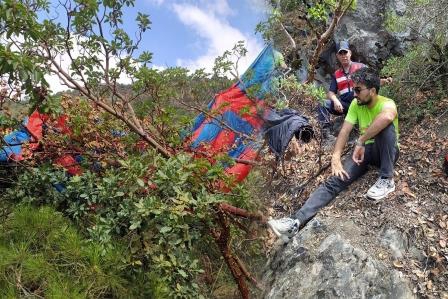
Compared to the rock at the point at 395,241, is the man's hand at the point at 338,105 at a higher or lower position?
higher

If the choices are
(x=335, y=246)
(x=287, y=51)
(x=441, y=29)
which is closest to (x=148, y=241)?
(x=335, y=246)

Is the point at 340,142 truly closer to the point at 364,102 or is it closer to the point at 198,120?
the point at 364,102

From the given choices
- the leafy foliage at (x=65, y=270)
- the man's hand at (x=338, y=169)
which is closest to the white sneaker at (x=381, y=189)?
the man's hand at (x=338, y=169)

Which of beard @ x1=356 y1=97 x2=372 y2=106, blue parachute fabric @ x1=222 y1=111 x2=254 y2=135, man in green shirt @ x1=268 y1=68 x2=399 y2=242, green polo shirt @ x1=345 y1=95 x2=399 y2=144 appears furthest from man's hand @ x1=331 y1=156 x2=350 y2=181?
blue parachute fabric @ x1=222 y1=111 x2=254 y2=135

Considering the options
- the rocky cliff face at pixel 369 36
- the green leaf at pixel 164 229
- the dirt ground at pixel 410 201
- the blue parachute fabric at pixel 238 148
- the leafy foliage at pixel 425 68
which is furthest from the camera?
the rocky cliff face at pixel 369 36

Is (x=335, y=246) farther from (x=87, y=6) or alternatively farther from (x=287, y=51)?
(x=287, y=51)

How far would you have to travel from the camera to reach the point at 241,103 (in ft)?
16.1

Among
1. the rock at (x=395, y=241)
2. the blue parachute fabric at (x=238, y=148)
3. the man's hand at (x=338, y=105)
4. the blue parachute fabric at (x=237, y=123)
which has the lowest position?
the rock at (x=395, y=241)

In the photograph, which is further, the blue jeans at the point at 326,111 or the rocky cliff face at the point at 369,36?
the rocky cliff face at the point at 369,36

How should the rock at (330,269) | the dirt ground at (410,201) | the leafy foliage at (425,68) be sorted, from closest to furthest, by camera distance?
the rock at (330,269), the dirt ground at (410,201), the leafy foliage at (425,68)

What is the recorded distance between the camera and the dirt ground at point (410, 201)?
3344 millimetres

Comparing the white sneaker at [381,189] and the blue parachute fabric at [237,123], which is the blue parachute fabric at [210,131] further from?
the white sneaker at [381,189]

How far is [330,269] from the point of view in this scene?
333 cm

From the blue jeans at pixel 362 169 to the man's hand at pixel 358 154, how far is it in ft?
0.13
